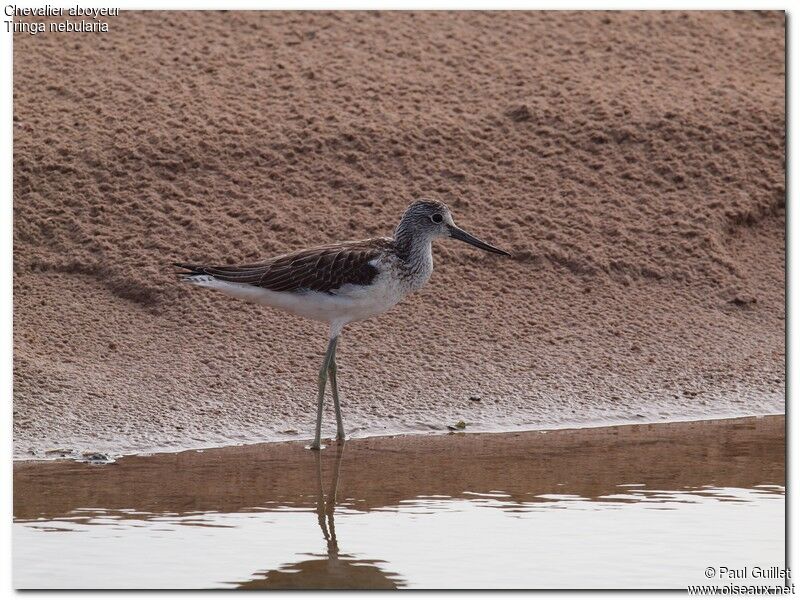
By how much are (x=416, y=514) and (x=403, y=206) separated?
Answer: 480 cm

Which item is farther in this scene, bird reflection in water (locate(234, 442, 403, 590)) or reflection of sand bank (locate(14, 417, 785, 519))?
reflection of sand bank (locate(14, 417, 785, 519))

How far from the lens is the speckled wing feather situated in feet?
30.9

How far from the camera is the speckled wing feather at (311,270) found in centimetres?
941

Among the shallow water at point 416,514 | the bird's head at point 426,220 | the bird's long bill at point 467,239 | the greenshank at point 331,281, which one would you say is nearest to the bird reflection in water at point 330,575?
the shallow water at point 416,514

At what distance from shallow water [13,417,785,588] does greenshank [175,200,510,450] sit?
0.82 m

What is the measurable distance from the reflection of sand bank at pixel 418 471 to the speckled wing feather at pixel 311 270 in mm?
1057

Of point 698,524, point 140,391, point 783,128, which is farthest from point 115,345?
point 783,128

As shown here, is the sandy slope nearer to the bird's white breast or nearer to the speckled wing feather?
the bird's white breast

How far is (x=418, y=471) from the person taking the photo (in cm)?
862

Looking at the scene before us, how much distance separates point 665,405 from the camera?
10.3m

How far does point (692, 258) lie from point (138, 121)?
15.9 ft

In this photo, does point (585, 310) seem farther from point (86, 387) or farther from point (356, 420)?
point (86, 387)

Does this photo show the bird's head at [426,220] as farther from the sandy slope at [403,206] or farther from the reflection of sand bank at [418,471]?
the reflection of sand bank at [418,471]

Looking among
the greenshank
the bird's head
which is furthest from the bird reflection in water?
the bird's head
